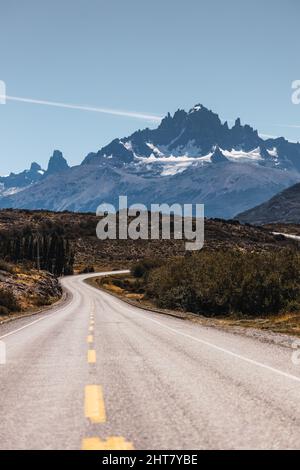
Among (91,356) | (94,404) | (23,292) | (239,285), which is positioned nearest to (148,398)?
(94,404)

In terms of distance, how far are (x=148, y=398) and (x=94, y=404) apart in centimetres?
86

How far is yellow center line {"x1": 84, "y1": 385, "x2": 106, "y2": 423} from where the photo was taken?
6.39 m

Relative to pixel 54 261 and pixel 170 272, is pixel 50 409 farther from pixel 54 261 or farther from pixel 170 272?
pixel 54 261

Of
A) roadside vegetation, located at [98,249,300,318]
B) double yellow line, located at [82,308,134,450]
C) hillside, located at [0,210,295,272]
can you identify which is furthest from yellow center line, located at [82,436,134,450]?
hillside, located at [0,210,295,272]

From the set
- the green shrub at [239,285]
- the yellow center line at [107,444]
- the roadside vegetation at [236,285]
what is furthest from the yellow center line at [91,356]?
the green shrub at [239,285]

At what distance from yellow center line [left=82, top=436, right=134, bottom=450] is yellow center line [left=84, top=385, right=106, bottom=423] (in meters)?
0.76

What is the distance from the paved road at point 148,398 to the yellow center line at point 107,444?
1cm

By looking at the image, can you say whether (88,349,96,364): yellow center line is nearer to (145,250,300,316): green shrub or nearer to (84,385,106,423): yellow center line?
(84,385,106,423): yellow center line

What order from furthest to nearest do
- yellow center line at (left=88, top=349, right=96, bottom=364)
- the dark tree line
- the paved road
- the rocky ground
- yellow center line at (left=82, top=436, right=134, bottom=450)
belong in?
the dark tree line → the rocky ground → yellow center line at (left=88, top=349, right=96, bottom=364) → the paved road → yellow center line at (left=82, top=436, right=134, bottom=450)

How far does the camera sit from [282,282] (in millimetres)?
32750

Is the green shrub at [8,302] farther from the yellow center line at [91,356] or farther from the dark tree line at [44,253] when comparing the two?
the dark tree line at [44,253]

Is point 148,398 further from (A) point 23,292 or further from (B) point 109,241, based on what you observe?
(B) point 109,241

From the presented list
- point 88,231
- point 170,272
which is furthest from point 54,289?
point 88,231

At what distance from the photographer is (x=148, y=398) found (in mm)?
7492
